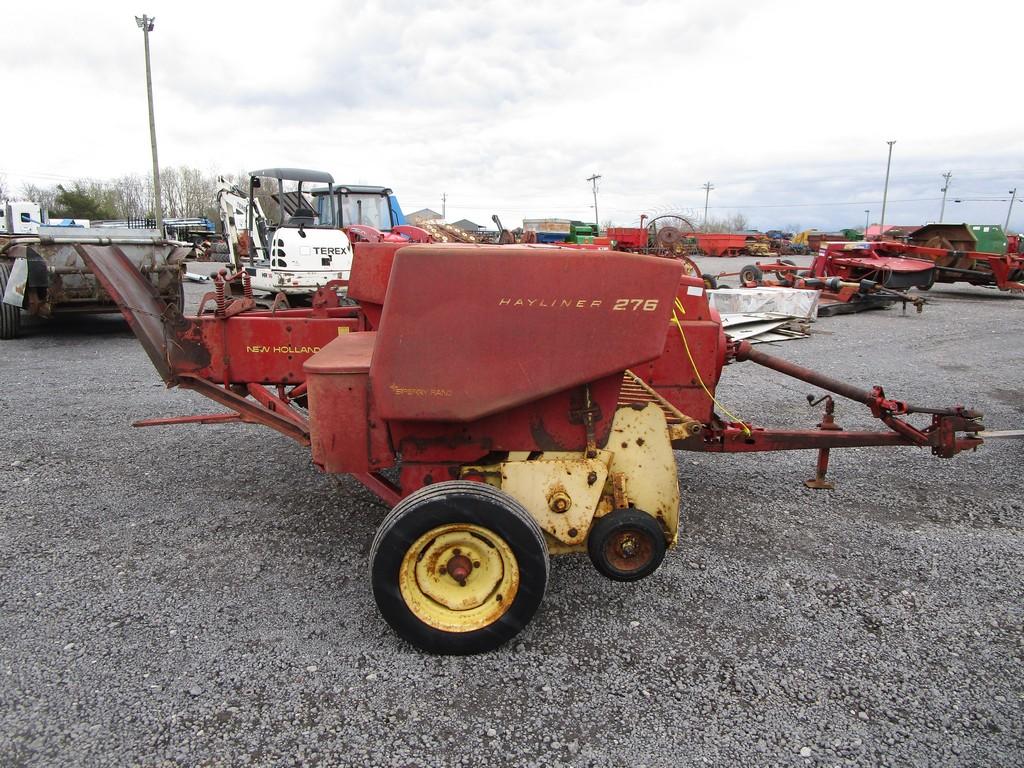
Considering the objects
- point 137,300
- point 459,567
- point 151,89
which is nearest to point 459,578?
point 459,567

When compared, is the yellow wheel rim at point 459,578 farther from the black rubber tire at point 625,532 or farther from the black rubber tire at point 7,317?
the black rubber tire at point 7,317

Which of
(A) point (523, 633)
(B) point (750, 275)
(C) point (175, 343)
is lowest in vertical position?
(A) point (523, 633)

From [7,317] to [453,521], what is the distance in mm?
9487

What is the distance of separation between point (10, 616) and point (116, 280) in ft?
5.87

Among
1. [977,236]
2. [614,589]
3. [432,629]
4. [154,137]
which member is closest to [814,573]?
[614,589]

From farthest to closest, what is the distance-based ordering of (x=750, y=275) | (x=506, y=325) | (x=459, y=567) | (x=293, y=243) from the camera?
(x=750, y=275) < (x=293, y=243) < (x=459, y=567) < (x=506, y=325)

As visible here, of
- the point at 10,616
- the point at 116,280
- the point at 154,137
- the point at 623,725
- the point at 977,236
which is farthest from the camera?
the point at 154,137

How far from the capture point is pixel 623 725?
2.31 metres

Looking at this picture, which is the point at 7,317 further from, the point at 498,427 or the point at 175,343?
the point at 498,427

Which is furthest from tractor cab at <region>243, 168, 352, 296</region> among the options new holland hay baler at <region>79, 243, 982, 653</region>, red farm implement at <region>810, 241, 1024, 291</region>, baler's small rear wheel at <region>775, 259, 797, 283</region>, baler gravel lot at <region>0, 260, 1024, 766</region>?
red farm implement at <region>810, 241, 1024, 291</region>

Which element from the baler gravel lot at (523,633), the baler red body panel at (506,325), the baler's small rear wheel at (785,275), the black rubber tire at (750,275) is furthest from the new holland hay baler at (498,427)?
the baler's small rear wheel at (785,275)

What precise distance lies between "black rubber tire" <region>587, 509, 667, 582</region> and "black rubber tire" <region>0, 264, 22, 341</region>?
31.8ft

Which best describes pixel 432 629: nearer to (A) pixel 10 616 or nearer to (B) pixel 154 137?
(A) pixel 10 616

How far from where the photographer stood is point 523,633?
9.21 ft
